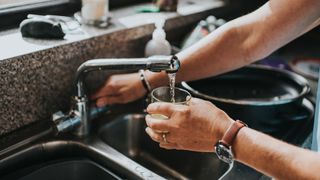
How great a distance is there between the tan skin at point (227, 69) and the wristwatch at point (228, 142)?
0.01m

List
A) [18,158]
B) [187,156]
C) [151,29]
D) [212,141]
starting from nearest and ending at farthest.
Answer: [212,141] < [18,158] < [187,156] < [151,29]

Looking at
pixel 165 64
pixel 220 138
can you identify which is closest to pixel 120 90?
pixel 165 64

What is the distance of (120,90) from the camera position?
3.71 ft

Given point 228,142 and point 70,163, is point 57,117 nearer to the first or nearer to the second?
point 70,163

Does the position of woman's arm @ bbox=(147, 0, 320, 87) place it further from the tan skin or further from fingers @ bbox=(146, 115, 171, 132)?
fingers @ bbox=(146, 115, 171, 132)

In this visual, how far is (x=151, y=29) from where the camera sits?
1.29 metres

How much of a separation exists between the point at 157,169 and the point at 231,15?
0.84 m

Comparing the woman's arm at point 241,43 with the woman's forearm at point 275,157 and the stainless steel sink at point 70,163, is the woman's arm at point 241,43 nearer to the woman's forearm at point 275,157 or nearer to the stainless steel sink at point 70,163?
the stainless steel sink at point 70,163

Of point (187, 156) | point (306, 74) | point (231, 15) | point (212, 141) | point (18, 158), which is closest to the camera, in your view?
point (212, 141)

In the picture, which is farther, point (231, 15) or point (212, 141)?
point (231, 15)

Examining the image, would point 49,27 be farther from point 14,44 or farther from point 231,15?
point 231,15

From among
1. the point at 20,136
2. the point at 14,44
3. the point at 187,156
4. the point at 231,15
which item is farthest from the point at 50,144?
the point at 231,15

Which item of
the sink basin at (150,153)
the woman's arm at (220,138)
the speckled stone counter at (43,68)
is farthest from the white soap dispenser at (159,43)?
the woman's arm at (220,138)

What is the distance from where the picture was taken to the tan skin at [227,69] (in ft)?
2.37
